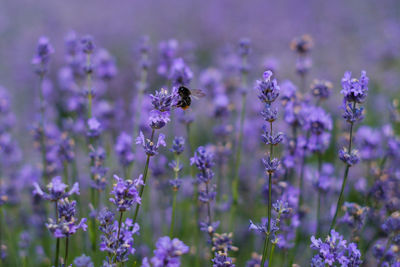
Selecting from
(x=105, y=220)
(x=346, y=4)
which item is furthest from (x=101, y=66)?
(x=346, y=4)

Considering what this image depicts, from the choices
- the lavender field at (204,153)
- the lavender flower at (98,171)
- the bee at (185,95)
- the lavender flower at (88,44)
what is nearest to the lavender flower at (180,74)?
the lavender field at (204,153)

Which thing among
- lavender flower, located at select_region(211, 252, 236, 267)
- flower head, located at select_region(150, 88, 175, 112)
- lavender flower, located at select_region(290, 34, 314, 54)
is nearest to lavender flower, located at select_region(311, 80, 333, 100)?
lavender flower, located at select_region(290, 34, 314, 54)

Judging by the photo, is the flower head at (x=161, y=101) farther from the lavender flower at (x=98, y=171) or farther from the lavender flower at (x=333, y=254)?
the lavender flower at (x=333, y=254)

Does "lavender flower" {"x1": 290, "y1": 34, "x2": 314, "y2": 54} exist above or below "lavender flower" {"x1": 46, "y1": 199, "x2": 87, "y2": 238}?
above

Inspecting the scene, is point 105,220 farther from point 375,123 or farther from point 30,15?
point 30,15

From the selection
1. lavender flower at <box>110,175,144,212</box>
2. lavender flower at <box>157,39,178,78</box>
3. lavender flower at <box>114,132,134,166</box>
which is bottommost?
lavender flower at <box>110,175,144,212</box>

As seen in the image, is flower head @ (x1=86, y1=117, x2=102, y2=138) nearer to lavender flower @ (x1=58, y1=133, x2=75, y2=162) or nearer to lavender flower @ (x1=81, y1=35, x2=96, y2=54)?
lavender flower @ (x1=58, y1=133, x2=75, y2=162)

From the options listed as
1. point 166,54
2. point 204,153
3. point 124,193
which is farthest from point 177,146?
point 166,54

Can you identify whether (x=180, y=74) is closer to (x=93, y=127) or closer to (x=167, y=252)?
(x=93, y=127)
